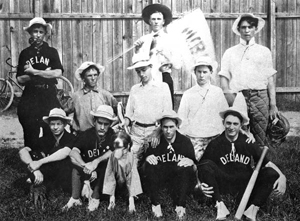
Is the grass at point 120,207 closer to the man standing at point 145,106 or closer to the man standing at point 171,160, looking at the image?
the man standing at point 171,160

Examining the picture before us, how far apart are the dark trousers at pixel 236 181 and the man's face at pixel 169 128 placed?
14.4 inches

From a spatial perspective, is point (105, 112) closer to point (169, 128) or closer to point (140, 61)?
point (169, 128)

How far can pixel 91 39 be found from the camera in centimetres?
687

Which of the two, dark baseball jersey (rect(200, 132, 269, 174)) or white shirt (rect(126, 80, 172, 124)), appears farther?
white shirt (rect(126, 80, 172, 124))

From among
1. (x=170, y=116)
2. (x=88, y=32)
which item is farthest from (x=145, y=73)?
(x=88, y=32)

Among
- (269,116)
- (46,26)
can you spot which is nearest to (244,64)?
(269,116)

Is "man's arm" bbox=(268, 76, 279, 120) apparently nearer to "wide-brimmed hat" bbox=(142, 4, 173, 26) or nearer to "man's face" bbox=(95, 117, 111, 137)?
"wide-brimmed hat" bbox=(142, 4, 173, 26)

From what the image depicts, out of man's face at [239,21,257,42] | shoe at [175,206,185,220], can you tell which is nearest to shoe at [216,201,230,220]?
shoe at [175,206,185,220]

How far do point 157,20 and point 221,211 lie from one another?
2287 millimetres

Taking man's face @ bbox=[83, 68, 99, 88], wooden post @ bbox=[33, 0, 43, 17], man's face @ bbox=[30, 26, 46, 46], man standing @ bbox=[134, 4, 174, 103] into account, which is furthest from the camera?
wooden post @ bbox=[33, 0, 43, 17]

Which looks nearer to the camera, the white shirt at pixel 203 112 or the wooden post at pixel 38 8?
the white shirt at pixel 203 112

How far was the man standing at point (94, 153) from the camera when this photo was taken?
399 cm

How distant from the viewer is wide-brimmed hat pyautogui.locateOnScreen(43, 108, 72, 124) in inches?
166

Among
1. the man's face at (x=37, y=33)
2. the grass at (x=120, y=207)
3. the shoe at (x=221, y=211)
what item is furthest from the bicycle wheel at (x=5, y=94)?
the shoe at (x=221, y=211)
